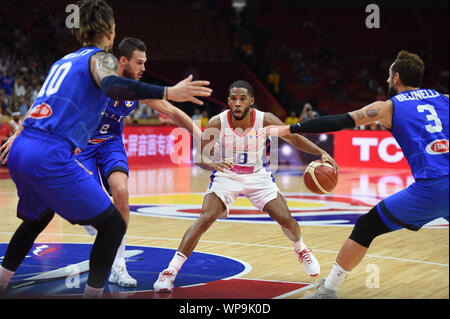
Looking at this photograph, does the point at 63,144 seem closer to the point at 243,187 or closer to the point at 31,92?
the point at 243,187

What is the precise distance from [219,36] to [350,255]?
2264cm

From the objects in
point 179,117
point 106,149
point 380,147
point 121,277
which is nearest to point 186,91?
point 179,117

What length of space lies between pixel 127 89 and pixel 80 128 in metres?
0.46

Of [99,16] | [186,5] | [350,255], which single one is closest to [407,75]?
[350,255]

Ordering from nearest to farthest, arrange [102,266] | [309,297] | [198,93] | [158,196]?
1. [198,93]
2. [102,266]
3. [309,297]
4. [158,196]

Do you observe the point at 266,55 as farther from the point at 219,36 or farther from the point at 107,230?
the point at 107,230

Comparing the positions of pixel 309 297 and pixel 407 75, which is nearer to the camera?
pixel 407 75

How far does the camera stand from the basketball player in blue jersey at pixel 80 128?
152 inches

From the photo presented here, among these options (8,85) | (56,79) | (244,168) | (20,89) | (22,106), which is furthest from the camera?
(20,89)

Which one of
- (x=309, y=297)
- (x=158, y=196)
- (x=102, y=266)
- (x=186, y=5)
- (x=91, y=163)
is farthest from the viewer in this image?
(x=186, y=5)

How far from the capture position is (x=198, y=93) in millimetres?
3846

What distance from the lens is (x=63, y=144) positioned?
13.0ft

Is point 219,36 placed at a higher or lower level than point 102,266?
higher

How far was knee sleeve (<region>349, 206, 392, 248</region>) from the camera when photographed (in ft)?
15.1
